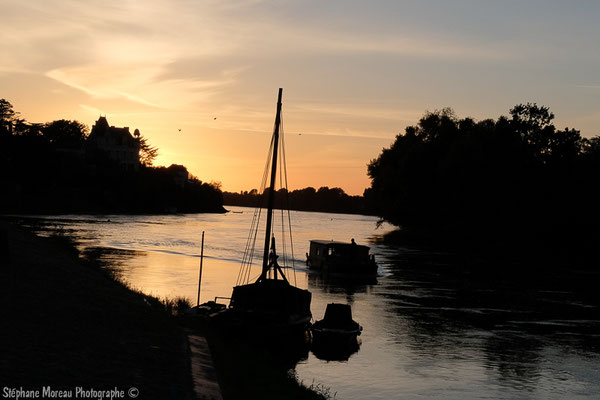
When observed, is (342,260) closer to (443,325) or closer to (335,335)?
(443,325)

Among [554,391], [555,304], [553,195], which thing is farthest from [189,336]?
[553,195]

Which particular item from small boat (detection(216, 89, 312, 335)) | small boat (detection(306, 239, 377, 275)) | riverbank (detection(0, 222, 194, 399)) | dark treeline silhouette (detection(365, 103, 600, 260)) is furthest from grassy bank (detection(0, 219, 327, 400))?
dark treeline silhouette (detection(365, 103, 600, 260))

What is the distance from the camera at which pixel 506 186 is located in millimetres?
128625

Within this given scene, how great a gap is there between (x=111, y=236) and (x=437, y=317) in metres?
69.1

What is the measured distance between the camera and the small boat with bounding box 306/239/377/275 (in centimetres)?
6962

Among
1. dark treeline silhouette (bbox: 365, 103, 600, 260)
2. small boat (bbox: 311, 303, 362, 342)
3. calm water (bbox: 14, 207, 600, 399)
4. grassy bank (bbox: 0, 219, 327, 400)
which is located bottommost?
calm water (bbox: 14, 207, 600, 399)

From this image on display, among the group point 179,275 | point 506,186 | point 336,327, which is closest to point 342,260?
point 179,275

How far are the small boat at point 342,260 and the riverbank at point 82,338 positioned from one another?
132 ft

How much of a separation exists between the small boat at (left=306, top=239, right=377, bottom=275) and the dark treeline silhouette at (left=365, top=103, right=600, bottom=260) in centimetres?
5860

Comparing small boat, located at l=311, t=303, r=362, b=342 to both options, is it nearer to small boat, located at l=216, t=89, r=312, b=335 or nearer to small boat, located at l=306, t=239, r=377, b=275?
small boat, located at l=216, t=89, r=312, b=335

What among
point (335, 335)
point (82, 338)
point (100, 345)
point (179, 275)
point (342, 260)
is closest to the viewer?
point (100, 345)

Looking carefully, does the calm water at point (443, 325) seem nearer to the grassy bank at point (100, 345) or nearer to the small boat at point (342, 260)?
the small boat at point (342, 260)

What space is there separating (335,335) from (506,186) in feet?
335

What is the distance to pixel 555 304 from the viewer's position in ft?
178
